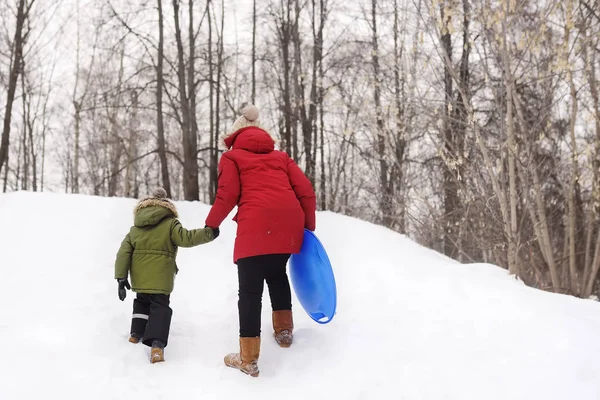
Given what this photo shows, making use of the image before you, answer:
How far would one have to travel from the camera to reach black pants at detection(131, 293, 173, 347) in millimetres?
3400

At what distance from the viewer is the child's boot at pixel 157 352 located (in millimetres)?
3318

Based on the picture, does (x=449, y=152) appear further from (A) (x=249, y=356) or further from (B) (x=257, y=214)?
(A) (x=249, y=356)

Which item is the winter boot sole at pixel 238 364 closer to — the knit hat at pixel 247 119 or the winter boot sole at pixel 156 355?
the winter boot sole at pixel 156 355

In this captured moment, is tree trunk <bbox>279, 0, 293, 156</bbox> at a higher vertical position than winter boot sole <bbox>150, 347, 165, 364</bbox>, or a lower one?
higher

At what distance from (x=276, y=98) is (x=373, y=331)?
550 inches

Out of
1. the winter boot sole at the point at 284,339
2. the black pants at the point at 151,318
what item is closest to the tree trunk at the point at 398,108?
the winter boot sole at the point at 284,339

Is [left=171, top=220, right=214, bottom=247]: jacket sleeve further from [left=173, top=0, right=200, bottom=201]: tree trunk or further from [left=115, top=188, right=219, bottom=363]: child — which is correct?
[left=173, top=0, right=200, bottom=201]: tree trunk

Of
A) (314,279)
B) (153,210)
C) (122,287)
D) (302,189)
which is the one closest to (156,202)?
(153,210)

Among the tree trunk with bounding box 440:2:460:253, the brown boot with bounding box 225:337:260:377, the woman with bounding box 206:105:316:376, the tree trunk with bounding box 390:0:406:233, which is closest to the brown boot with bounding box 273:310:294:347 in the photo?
the woman with bounding box 206:105:316:376

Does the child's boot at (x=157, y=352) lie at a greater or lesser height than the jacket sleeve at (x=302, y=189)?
lesser

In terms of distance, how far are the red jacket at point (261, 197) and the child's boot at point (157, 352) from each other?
0.88 metres

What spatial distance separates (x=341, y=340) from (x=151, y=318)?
4.73 ft

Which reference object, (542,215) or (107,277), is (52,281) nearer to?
(107,277)

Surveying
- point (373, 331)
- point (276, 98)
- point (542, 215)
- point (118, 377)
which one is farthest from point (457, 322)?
point (276, 98)
